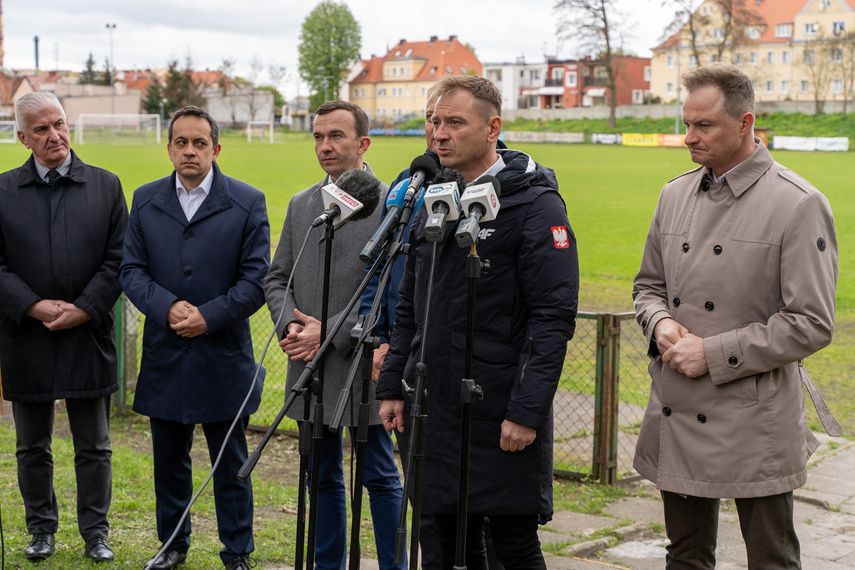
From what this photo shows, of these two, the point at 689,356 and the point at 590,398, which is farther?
the point at 590,398

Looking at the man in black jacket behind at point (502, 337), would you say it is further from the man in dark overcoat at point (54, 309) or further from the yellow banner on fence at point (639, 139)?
the yellow banner on fence at point (639, 139)

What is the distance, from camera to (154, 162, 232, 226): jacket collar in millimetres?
4695

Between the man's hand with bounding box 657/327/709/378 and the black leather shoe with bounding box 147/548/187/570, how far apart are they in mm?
2725

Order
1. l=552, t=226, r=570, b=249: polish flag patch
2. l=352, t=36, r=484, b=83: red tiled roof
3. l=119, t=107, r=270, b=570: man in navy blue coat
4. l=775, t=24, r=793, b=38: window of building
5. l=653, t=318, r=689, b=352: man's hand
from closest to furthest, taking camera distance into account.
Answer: l=552, t=226, r=570, b=249: polish flag patch → l=653, t=318, r=689, b=352: man's hand → l=119, t=107, r=270, b=570: man in navy blue coat → l=775, t=24, r=793, b=38: window of building → l=352, t=36, r=484, b=83: red tiled roof

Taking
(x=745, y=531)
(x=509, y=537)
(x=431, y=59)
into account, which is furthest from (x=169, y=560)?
(x=431, y=59)

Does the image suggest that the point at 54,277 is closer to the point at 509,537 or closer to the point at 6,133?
the point at 509,537

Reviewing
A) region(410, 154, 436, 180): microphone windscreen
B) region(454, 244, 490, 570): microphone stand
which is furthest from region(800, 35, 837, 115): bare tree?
region(454, 244, 490, 570): microphone stand

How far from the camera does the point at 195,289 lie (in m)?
4.66

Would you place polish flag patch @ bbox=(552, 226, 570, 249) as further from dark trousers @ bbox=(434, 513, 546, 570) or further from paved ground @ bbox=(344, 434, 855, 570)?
paved ground @ bbox=(344, 434, 855, 570)

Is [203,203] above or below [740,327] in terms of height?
above

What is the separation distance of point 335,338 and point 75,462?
5.78 ft

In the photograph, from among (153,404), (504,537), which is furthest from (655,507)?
(153,404)

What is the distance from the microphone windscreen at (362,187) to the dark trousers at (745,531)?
1.67 metres

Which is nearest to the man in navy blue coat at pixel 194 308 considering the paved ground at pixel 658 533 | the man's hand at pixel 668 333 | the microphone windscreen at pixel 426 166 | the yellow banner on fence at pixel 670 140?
the paved ground at pixel 658 533
